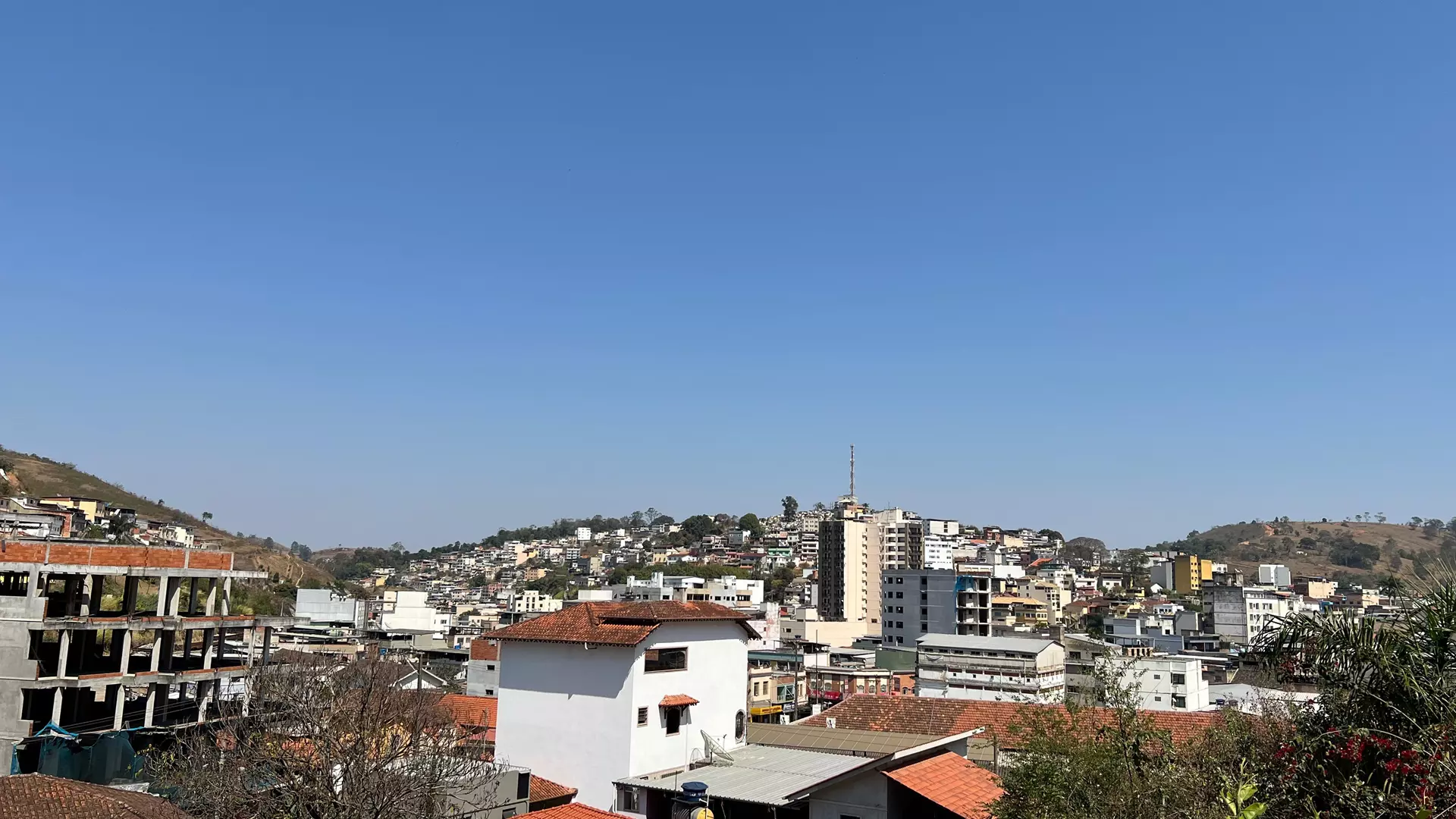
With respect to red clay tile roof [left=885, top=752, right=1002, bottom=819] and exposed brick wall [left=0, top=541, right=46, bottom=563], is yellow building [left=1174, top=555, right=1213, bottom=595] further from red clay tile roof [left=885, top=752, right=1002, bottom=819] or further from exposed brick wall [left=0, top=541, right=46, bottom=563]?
exposed brick wall [left=0, top=541, right=46, bottom=563]

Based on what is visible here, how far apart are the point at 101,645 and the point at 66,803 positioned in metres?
17.6

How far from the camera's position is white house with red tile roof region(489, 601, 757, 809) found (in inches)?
927

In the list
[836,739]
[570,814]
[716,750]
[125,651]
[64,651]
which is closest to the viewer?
[570,814]

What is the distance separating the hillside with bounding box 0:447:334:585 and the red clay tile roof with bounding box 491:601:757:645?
7312cm

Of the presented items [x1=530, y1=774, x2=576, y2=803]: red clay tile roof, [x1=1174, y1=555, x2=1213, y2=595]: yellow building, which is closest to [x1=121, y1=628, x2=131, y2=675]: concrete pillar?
[x1=530, y1=774, x2=576, y2=803]: red clay tile roof

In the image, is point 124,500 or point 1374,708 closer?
point 1374,708

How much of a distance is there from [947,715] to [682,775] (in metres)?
11.7

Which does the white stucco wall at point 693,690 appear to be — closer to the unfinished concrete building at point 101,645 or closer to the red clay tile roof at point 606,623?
the red clay tile roof at point 606,623

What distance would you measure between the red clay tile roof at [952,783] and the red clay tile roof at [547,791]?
746cm

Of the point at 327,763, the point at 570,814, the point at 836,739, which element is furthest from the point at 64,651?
the point at 836,739

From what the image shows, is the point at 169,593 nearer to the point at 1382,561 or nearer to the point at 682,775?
the point at 682,775

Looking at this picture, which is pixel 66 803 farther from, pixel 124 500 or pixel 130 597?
pixel 124 500

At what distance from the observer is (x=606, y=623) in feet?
83.1

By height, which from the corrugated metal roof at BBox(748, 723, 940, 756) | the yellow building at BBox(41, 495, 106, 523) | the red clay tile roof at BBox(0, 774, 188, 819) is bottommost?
the corrugated metal roof at BBox(748, 723, 940, 756)
